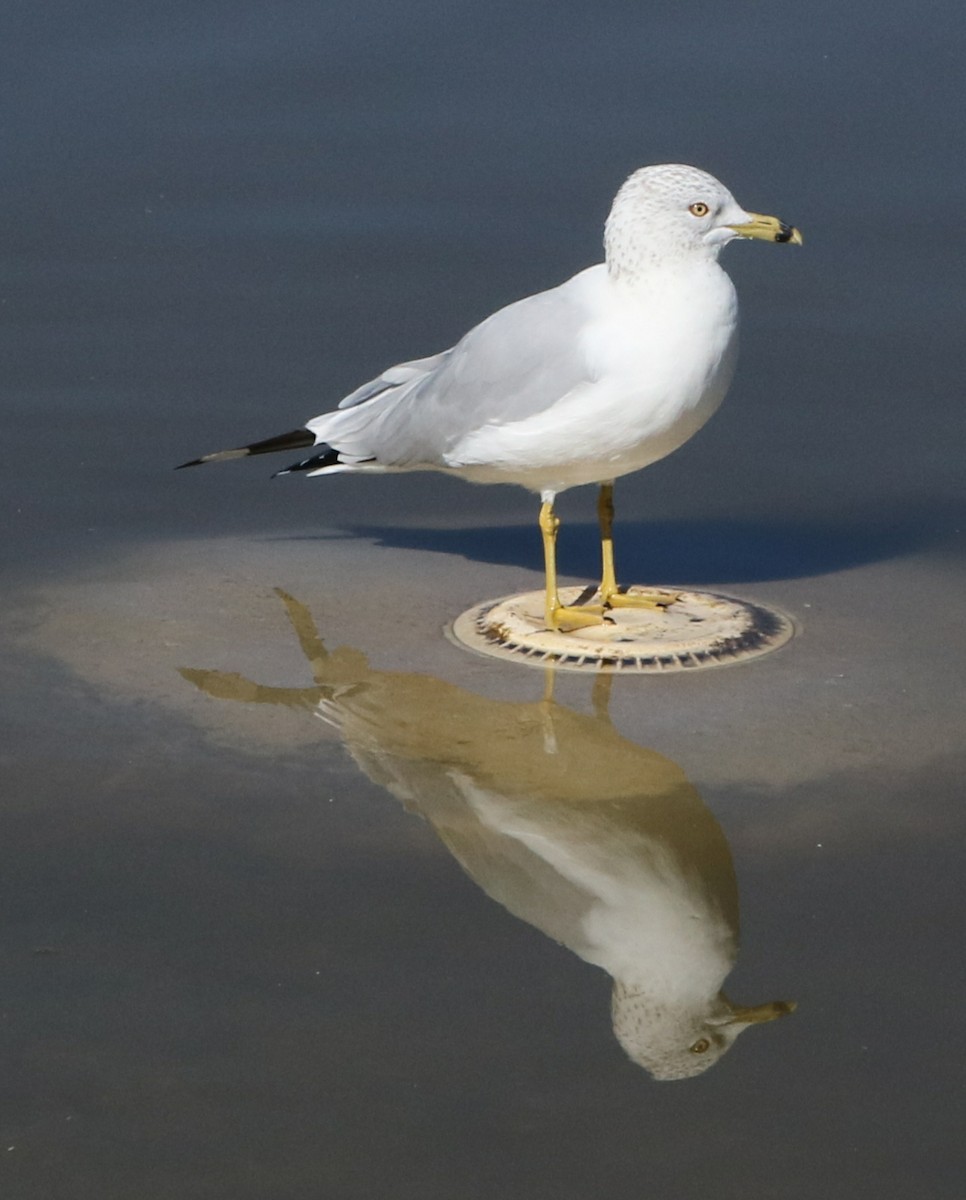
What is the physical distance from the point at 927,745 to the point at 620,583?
1.34 metres

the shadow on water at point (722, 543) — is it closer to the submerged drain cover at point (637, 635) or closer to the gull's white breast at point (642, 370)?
the submerged drain cover at point (637, 635)

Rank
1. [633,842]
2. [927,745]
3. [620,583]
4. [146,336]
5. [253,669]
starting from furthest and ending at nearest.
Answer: [146,336] < [620,583] < [253,669] < [927,745] < [633,842]

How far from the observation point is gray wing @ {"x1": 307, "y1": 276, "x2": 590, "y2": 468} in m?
4.86

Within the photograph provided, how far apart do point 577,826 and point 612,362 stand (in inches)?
49.5

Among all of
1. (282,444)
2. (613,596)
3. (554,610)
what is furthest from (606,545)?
(282,444)

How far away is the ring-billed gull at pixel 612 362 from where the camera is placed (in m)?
4.72

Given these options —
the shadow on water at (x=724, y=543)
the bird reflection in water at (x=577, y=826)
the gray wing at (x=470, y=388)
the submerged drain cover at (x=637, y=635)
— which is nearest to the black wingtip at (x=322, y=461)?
the gray wing at (x=470, y=388)

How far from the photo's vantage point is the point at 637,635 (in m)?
4.98

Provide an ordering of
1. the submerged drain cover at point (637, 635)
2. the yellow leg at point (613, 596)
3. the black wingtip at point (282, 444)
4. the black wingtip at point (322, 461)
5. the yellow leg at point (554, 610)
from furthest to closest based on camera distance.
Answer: the black wingtip at point (282, 444), the black wingtip at point (322, 461), the yellow leg at point (613, 596), the yellow leg at point (554, 610), the submerged drain cover at point (637, 635)

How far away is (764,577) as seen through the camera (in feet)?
18.3

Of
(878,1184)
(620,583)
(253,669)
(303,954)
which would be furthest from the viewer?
(620,583)

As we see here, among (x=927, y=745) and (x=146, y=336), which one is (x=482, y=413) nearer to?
(x=927, y=745)

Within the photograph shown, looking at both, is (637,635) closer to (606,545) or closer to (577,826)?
(606,545)

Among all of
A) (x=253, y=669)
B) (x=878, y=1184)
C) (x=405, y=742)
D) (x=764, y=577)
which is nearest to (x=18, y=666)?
(x=253, y=669)
